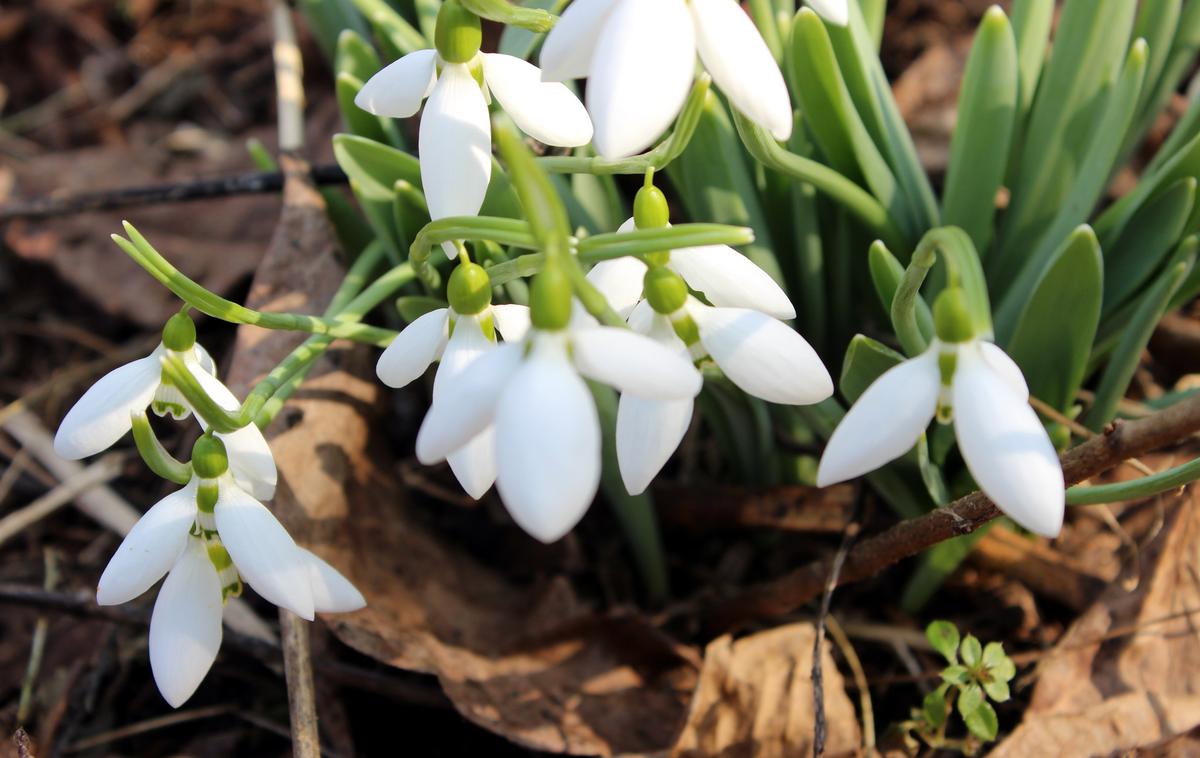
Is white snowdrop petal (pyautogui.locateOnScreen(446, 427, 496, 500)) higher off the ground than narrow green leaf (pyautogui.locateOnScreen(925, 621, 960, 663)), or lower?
higher

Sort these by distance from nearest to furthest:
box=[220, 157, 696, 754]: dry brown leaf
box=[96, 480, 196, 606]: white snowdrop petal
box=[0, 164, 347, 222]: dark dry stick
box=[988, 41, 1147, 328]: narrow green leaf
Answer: box=[96, 480, 196, 606]: white snowdrop petal < box=[988, 41, 1147, 328]: narrow green leaf < box=[220, 157, 696, 754]: dry brown leaf < box=[0, 164, 347, 222]: dark dry stick

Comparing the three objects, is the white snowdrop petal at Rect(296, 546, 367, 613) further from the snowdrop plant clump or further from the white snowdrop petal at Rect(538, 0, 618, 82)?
the white snowdrop petal at Rect(538, 0, 618, 82)

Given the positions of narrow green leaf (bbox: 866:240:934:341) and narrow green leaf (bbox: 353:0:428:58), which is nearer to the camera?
narrow green leaf (bbox: 866:240:934:341)

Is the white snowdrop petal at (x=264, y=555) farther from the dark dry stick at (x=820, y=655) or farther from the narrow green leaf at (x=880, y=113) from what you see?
the narrow green leaf at (x=880, y=113)

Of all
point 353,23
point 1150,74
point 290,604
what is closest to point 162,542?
point 290,604

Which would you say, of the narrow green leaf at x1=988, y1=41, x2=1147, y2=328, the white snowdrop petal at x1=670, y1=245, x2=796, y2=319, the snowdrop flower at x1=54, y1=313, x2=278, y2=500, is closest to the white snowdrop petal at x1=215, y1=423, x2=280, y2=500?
the snowdrop flower at x1=54, y1=313, x2=278, y2=500

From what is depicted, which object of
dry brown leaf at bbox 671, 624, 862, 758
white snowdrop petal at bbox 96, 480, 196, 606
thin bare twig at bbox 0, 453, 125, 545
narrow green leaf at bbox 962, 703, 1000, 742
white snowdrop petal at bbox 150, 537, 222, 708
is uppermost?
white snowdrop petal at bbox 96, 480, 196, 606

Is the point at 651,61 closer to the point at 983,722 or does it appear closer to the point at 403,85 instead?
the point at 403,85

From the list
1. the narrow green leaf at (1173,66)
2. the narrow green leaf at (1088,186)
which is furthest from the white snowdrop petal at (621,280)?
the narrow green leaf at (1173,66)

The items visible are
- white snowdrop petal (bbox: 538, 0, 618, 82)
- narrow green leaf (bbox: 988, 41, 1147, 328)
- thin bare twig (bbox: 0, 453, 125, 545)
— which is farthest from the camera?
thin bare twig (bbox: 0, 453, 125, 545)
